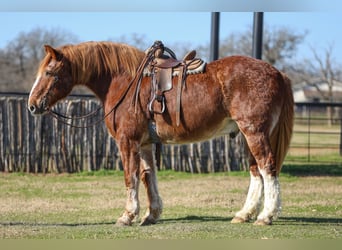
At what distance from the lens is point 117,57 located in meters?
8.23

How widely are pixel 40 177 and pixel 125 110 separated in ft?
22.9

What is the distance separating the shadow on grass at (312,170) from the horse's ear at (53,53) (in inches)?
342

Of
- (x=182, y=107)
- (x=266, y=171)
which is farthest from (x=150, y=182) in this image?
(x=266, y=171)

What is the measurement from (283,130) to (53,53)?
3.15 meters

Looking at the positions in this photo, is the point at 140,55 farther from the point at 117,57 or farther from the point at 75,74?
the point at 75,74

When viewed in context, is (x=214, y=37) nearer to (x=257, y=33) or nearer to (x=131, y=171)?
(x=257, y=33)

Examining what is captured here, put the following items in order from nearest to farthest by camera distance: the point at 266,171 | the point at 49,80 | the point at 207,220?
the point at 266,171
the point at 49,80
the point at 207,220

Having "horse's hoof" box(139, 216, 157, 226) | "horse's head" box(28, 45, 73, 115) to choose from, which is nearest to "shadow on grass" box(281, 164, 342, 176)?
"horse's hoof" box(139, 216, 157, 226)

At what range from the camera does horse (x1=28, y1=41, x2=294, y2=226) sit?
7594 mm

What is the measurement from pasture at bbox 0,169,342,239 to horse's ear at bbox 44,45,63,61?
219 cm

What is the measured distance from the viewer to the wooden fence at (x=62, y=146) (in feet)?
48.4

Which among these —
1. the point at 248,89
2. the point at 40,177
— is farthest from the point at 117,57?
the point at 40,177

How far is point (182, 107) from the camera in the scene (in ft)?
25.8

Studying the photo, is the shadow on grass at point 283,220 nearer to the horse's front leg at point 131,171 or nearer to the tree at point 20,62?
the horse's front leg at point 131,171
